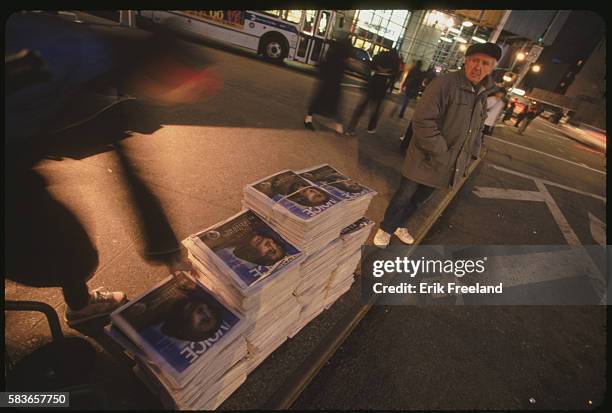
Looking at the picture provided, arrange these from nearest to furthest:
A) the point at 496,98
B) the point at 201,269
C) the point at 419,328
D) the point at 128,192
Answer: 1. the point at 201,269
2. the point at 419,328
3. the point at 128,192
4. the point at 496,98

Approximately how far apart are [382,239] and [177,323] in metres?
2.71

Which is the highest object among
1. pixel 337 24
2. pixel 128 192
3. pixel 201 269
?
pixel 337 24

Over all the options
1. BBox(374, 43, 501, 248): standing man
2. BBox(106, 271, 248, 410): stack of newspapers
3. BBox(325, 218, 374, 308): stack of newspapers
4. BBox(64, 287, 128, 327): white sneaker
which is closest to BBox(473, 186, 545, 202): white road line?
BBox(374, 43, 501, 248): standing man

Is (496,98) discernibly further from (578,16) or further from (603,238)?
(578,16)

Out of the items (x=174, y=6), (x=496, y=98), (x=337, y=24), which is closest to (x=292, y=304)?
(x=174, y=6)

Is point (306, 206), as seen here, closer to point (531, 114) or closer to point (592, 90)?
point (531, 114)

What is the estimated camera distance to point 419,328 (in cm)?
287

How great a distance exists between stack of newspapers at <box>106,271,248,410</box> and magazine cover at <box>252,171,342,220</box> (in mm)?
765

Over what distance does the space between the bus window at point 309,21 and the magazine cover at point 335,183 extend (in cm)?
1222

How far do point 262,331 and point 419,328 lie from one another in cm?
170

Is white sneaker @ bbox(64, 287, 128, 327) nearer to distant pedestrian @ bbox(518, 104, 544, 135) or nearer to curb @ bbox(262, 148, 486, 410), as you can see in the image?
curb @ bbox(262, 148, 486, 410)

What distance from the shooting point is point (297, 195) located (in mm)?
2178

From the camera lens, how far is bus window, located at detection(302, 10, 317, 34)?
12.4 meters

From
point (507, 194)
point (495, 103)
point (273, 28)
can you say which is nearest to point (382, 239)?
point (507, 194)
